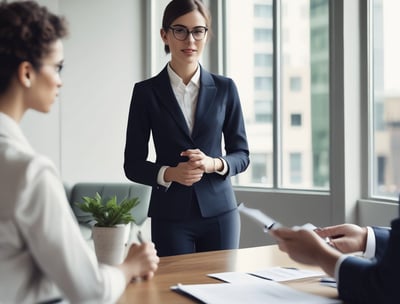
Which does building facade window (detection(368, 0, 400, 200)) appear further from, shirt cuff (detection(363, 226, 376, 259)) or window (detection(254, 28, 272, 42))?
shirt cuff (detection(363, 226, 376, 259))

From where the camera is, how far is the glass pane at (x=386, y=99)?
4.26 metres

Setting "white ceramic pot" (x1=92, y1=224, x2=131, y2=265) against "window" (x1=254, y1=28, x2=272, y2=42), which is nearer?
"white ceramic pot" (x1=92, y1=224, x2=131, y2=265)

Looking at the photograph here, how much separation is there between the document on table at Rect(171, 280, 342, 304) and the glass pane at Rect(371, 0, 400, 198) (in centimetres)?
285

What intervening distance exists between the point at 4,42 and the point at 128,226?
71 centimetres

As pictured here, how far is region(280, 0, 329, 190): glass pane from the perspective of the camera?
486 centimetres

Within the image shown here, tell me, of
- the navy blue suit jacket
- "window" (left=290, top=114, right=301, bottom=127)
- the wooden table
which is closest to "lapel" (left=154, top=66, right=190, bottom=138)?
the navy blue suit jacket

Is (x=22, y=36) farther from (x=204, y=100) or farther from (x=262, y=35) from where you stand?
(x=262, y=35)

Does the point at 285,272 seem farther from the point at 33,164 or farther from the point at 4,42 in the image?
the point at 4,42

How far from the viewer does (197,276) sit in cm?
183

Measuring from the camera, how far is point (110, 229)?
5.52 feet

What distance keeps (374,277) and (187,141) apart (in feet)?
3.98

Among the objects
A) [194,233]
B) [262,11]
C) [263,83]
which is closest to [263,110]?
[263,83]

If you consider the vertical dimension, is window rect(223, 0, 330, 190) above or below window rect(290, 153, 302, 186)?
above

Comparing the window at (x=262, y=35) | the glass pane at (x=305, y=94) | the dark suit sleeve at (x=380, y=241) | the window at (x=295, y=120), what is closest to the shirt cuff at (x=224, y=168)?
the dark suit sleeve at (x=380, y=241)
